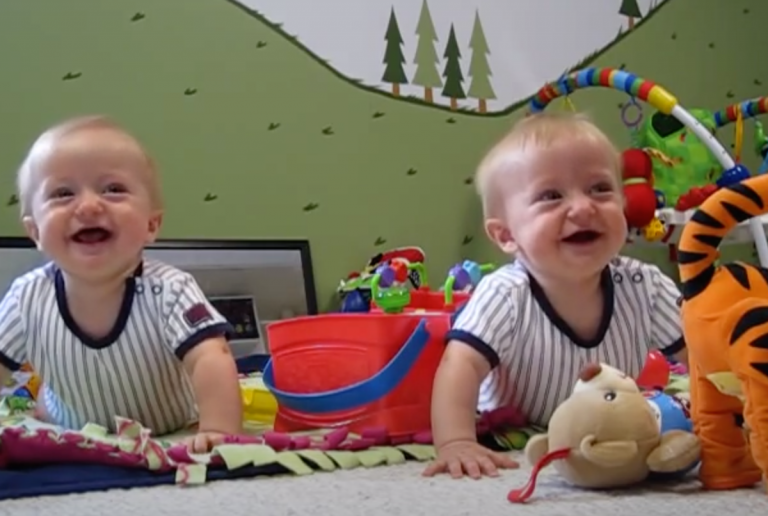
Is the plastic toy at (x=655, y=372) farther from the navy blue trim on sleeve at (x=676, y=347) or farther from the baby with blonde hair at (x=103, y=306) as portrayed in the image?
the baby with blonde hair at (x=103, y=306)

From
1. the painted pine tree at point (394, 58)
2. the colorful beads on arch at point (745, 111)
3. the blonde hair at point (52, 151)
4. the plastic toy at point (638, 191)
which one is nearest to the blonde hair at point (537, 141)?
the blonde hair at point (52, 151)

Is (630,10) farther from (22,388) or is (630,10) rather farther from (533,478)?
(533,478)

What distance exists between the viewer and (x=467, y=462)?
0.86m

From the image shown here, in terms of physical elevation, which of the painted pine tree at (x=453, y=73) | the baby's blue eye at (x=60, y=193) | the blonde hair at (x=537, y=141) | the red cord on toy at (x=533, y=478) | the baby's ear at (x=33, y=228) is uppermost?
the painted pine tree at (x=453, y=73)

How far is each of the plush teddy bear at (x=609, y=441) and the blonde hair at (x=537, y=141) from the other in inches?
13.4

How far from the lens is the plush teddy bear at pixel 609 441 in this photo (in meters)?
0.73

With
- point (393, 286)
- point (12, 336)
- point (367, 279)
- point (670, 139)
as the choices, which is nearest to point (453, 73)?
point (670, 139)

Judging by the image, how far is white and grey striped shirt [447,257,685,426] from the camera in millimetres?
1020

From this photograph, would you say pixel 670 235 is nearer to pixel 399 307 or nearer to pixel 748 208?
pixel 399 307

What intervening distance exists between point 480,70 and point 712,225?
1.74 meters

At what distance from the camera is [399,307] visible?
4.72 ft

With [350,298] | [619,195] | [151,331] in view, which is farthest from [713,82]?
[151,331]

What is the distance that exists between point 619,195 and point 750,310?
381 mm

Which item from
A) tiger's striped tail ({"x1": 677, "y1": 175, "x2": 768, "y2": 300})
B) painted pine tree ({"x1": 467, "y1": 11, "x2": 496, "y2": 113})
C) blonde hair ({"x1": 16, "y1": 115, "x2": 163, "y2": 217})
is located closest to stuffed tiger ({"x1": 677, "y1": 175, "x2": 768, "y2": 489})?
tiger's striped tail ({"x1": 677, "y1": 175, "x2": 768, "y2": 300})
